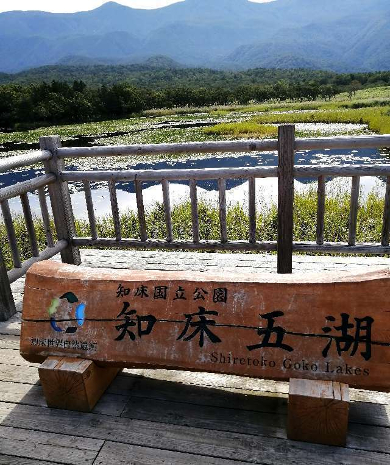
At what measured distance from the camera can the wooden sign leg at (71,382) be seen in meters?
2.34

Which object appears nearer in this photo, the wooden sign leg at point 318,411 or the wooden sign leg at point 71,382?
the wooden sign leg at point 318,411

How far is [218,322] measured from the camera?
2.25 meters

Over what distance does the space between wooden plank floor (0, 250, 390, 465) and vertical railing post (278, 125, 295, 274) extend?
1.40m

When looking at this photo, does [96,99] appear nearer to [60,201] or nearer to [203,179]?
[60,201]

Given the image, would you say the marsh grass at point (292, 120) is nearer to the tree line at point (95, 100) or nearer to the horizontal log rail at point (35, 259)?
the horizontal log rail at point (35, 259)

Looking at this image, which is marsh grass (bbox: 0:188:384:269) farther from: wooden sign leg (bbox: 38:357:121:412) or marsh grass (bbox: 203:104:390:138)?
marsh grass (bbox: 203:104:390:138)

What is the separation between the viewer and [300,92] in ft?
227

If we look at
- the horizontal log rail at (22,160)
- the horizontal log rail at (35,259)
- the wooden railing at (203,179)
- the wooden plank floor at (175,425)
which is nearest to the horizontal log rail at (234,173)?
the wooden railing at (203,179)

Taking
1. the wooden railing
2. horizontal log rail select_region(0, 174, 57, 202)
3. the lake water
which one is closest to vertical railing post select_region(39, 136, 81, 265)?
the wooden railing

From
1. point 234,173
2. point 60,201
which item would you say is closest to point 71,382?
point 234,173

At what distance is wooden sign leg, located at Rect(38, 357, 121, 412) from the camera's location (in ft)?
7.67

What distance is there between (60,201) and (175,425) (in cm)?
285

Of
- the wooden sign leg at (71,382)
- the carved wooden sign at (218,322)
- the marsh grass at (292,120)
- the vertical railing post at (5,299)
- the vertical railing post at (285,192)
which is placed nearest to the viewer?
the carved wooden sign at (218,322)

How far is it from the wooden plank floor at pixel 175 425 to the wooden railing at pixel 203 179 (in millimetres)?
1412
